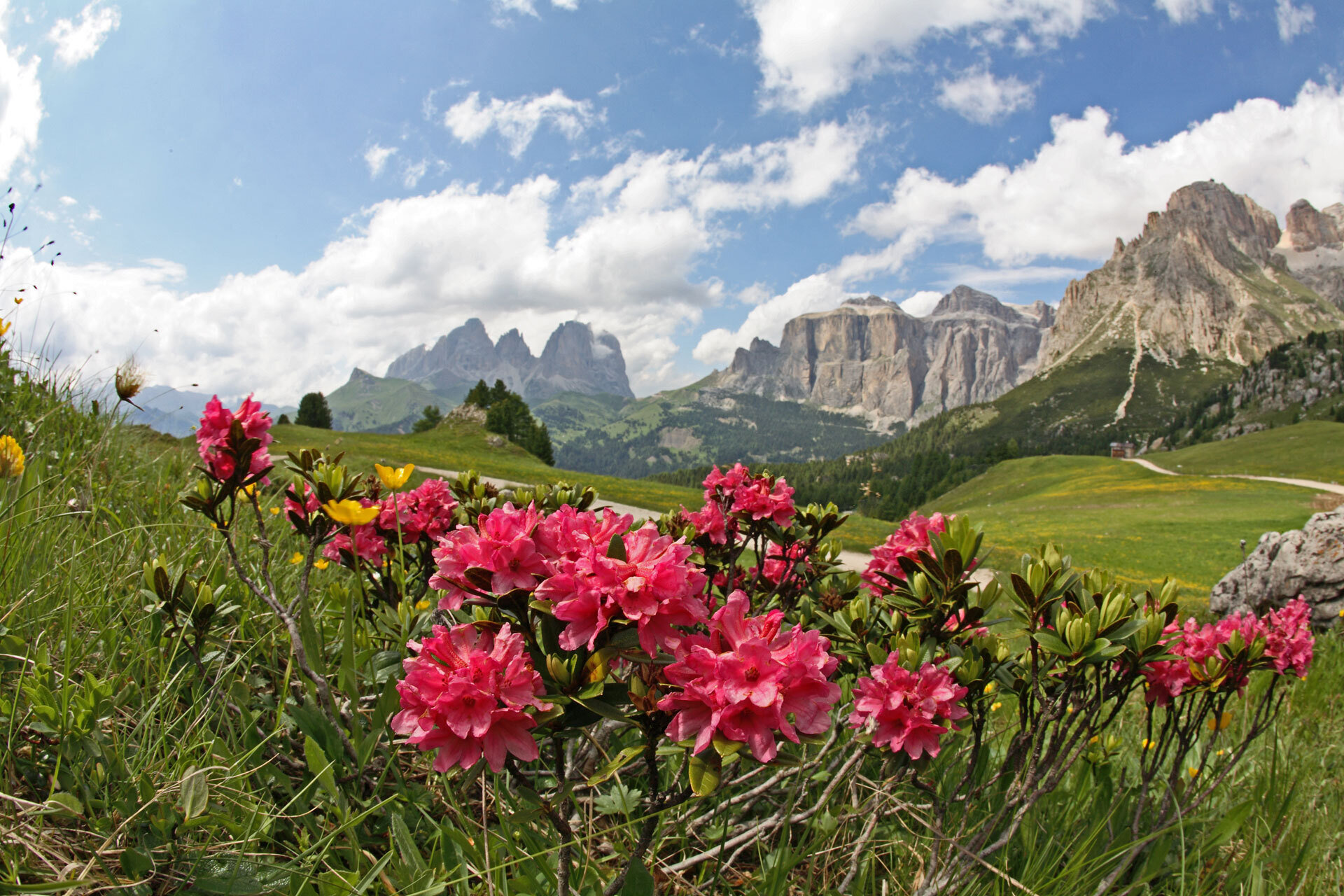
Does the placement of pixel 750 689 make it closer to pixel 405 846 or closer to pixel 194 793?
pixel 405 846

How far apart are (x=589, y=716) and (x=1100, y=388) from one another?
213 metres

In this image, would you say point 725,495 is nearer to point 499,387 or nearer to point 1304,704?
point 1304,704

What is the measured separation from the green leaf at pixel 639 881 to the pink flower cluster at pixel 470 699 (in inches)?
19.5

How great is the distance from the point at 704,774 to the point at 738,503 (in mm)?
1898

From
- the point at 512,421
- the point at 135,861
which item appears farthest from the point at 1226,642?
the point at 512,421

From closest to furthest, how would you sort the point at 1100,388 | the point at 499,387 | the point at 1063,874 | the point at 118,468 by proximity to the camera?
the point at 1063,874
the point at 118,468
the point at 499,387
the point at 1100,388

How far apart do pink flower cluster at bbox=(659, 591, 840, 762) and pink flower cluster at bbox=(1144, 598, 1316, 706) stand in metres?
1.84

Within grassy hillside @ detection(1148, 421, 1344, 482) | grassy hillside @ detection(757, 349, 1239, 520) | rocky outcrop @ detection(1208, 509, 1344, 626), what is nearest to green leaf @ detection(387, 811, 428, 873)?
rocky outcrop @ detection(1208, 509, 1344, 626)

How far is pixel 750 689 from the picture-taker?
1.17 metres

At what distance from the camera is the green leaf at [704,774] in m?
1.14

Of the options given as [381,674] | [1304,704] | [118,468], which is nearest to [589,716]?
[381,674]

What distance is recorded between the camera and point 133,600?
8.34 ft

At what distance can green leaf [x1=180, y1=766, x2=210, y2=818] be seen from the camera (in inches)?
61.7

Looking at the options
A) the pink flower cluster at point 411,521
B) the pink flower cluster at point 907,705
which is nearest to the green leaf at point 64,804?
the pink flower cluster at point 411,521
